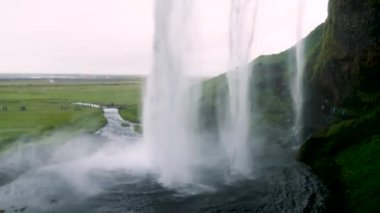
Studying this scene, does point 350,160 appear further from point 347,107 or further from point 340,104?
point 340,104

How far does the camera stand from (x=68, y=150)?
2341 inches

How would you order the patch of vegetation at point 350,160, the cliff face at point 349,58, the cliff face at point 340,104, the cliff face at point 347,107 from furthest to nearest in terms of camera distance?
the cliff face at point 349,58
the cliff face at point 340,104
the cliff face at point 347,107
the patch of vegetation at point 350,160

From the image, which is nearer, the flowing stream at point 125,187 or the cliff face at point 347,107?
the flowing stream at point 125,187

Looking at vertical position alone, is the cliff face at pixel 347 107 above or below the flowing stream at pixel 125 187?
above

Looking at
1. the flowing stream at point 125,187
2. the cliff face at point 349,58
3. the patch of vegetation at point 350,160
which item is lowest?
the flowing stream at point 125,187

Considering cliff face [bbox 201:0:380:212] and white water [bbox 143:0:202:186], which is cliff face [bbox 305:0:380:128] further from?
white water [bbox 143:0:202:186]

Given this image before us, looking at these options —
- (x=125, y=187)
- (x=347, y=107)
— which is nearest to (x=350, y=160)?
(x=347, y=107)

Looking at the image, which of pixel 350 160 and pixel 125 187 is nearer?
pixel 125 187

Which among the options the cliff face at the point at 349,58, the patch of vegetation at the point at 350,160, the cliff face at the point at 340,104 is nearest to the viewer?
the patch of vegetation at the point at 350,160

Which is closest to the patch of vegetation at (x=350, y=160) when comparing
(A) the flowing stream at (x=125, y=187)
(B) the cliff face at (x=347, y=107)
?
(B) the cliff face at (x=347, y=107)

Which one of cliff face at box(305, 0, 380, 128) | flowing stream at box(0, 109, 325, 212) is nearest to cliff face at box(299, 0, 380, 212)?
cliff face at box(305, 0, 380, 128)

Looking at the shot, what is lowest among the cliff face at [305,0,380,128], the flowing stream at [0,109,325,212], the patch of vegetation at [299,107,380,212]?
the flowing stream at [0,109,325,212]

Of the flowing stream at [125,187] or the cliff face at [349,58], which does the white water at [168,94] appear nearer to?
the flowing stream at [125,187]

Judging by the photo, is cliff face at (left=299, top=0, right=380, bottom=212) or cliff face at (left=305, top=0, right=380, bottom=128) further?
cliff face at (left=305, top=0, right=380, bottom=128)
